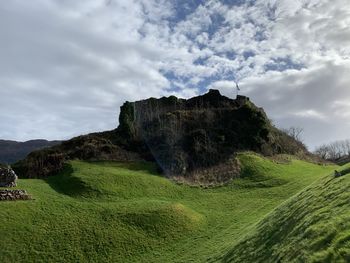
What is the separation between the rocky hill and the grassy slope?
178 inches

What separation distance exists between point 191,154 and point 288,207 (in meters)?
30.4

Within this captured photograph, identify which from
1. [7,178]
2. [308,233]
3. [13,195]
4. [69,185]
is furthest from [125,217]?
[308,233]

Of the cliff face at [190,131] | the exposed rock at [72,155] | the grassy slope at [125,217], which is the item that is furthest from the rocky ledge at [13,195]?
the cliff face at [190,131]

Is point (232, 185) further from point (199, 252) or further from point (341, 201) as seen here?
point (341, 201)

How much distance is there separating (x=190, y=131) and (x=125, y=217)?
2748 centimetres

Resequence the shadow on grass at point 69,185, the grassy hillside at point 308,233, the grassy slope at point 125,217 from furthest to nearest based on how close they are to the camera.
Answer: the shadow on grass at point 69,185 < the grassy slope at point 125,217 < the grassy hillside at point 308,233

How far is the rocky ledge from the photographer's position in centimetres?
3296

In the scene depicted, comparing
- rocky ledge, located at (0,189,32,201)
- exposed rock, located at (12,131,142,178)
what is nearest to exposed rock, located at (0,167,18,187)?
rocky ledge, located at (0,189,32,201)

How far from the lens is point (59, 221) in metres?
30.7

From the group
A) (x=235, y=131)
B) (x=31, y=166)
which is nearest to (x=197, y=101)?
(x=235, y=131)

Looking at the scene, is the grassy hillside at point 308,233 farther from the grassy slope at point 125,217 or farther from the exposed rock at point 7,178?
the exposed rock at point 7,178

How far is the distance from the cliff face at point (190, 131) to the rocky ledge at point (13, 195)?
18.6 metres

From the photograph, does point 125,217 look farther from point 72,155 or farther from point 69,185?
point 72,155

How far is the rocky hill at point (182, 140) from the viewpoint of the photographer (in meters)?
49.4
